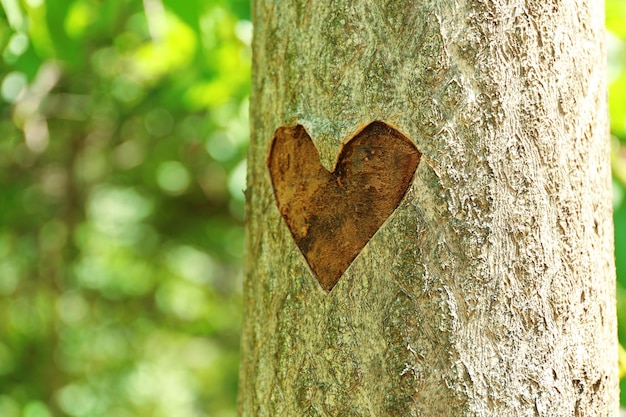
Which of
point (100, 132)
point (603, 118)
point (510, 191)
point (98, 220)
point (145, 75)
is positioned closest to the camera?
point (510, 191)

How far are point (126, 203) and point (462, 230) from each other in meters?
5.10

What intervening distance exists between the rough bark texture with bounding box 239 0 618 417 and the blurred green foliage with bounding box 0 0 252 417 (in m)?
0.92

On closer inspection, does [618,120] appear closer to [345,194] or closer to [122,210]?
[345,194]

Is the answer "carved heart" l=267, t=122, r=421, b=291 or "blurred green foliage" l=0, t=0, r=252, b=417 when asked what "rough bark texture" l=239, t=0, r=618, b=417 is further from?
"blurred green foliage" l=0, t=0, r=252, b=417

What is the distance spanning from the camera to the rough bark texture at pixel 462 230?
28.8 inches

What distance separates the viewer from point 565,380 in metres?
0.76

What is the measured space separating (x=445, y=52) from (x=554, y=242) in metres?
0.26

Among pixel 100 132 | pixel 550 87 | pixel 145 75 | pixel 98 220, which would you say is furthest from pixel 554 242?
pixel 98 220

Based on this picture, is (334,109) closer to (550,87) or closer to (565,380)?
(550,87)

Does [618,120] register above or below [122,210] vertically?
below

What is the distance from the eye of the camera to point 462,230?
2.41 ft

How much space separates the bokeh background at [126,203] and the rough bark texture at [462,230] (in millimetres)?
853

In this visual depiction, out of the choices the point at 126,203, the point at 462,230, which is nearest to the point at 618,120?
the point at 462,230

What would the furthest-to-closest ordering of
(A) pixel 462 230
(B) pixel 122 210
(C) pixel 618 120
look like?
(B) pixel 122 210
(C) pixel 618 120
(A) pixel 462 230
